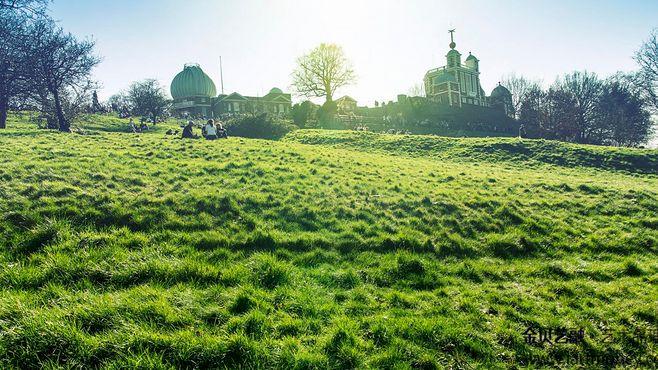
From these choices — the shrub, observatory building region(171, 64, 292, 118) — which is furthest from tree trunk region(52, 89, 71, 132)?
observatory building region(171, 64, 292, 118)

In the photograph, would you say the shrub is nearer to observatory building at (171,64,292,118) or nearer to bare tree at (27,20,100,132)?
bare tree at (27,20,100,132)

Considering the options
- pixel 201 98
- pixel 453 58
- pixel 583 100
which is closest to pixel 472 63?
pixel 453 58

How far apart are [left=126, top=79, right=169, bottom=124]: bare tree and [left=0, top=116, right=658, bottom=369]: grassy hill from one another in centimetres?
3997

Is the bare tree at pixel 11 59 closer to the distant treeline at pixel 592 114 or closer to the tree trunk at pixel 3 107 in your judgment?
the tree trunk at pixel 3 107

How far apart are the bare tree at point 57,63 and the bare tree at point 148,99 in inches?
668

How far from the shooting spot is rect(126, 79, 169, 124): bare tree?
52156mm

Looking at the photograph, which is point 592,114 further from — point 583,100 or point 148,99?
point 148,99

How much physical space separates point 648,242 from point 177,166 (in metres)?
17.5

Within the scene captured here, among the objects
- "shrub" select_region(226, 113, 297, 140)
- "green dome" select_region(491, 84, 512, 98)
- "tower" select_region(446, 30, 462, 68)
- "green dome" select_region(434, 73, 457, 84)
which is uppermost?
"tower" select_region(446, 30, 462, 68)

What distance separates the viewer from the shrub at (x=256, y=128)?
40566mm

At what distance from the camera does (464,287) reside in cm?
787

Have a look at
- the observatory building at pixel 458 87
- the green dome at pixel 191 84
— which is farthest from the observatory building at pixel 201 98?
the observatory building at pixel 458 87

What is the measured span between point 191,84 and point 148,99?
31436 millimetres

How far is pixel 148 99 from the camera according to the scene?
5184 cm
